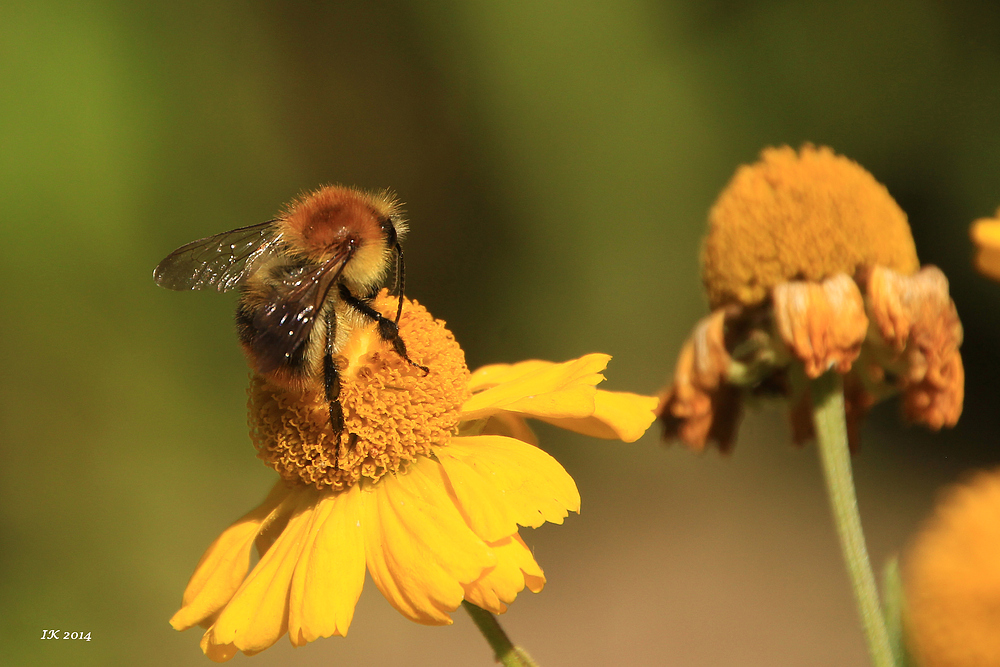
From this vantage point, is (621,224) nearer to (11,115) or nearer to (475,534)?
(11,115)

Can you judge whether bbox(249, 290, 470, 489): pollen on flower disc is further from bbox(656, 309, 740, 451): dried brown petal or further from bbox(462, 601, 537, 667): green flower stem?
bbox(656, 309, 740, 451): dried brown petal

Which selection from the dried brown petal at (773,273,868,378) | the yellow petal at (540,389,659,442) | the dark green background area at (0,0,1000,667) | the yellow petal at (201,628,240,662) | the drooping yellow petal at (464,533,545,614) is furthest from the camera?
the dark green background area at (0,0,1000,667)

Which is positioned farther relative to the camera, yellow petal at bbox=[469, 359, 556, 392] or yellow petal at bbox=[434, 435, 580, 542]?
yellow petal at bbox=[469, 359, 556, 392]

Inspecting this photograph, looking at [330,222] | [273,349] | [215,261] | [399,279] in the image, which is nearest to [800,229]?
[399,279]

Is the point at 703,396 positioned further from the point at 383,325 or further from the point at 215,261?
the point at 215,261

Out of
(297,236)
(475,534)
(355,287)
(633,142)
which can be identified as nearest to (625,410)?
(475,534)

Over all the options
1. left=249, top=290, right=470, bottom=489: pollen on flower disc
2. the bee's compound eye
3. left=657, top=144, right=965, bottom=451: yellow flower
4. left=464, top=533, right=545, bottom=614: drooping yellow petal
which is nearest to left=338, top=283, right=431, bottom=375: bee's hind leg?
left=249, top=290, right=470, bottom=489: pollen on flower disc
